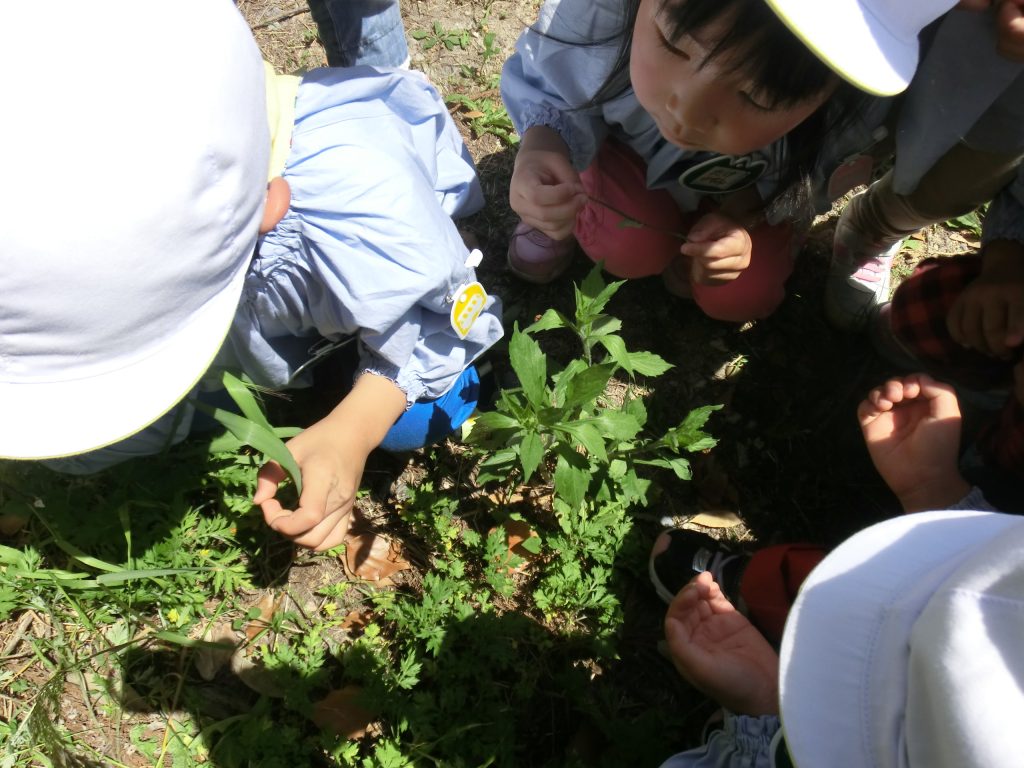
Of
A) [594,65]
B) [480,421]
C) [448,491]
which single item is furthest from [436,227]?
[448,491]

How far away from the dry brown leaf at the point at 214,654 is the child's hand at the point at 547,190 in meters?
1.36

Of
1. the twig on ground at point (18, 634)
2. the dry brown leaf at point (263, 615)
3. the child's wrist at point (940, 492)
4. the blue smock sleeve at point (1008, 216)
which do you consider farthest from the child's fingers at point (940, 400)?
the twig on ground at point (18, 634)

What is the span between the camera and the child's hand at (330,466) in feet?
5.11

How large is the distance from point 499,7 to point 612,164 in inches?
46.0

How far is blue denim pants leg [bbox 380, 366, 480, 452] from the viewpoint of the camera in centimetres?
196

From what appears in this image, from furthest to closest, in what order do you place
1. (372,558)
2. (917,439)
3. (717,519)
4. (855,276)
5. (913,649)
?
(855,276) → (717,519) → (372,558) → (917,439) → (913,649)

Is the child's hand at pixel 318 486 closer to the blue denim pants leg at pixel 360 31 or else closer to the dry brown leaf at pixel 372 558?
the dry brown leaf at pixel 372 558

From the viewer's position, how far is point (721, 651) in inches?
64.8

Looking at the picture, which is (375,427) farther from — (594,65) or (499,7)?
(499,7)

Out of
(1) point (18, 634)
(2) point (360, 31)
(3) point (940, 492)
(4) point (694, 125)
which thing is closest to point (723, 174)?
(4) point (694, 125)

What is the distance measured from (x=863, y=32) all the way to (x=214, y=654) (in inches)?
78.3

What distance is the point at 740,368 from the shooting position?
2322mm

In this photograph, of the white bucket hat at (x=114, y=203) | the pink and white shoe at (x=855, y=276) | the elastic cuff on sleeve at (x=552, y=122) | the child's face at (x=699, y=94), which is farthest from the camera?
the pink and white shoe at (x=855, y=276)

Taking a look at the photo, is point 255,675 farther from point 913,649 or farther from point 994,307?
point 994,307
